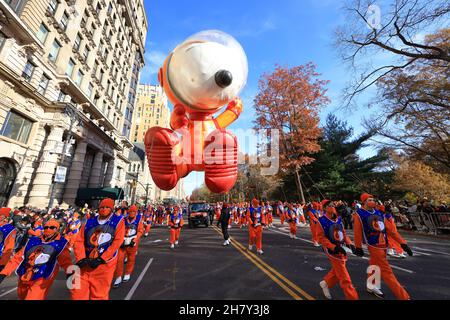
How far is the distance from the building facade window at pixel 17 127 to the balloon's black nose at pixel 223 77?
50.7 ft

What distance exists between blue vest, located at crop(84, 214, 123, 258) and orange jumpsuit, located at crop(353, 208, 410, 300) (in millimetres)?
4726

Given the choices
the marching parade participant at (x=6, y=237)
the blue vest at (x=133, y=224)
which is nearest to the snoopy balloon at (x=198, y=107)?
the blue vest at (x=133, y=224)

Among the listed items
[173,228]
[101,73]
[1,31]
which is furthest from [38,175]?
[101,73]

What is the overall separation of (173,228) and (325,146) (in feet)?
61.0

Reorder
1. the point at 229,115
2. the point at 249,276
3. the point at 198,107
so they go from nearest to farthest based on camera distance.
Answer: the point at 198,107
the point at 229,115
the point at 249,276

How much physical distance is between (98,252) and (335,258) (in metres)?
4.27

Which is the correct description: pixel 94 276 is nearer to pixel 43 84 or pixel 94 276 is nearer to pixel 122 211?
pixel 122 211

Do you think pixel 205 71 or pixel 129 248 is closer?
pixel 205 71

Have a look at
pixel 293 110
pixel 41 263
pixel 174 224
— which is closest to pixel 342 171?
pixel 293 110

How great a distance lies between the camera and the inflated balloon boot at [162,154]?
201 cm

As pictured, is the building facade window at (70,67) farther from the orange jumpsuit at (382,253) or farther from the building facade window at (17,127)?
the orange jumpsuit at (382,253)

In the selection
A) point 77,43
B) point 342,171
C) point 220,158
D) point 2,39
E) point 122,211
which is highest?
point 77,43

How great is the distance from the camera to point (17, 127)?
1243cm
